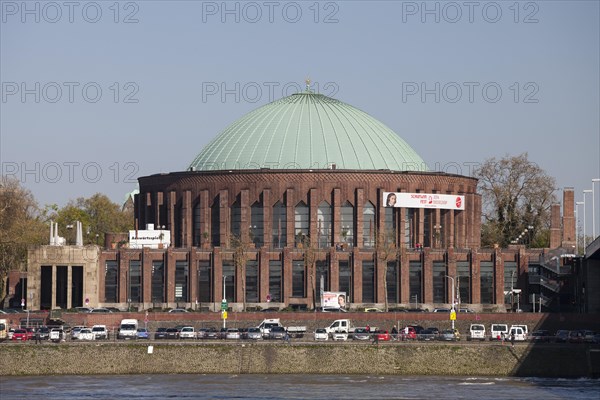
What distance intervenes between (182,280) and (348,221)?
2113 cm

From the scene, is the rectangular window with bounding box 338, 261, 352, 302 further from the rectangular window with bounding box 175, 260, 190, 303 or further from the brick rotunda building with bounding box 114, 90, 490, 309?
the rectangular window with bounding box 175, 260, 190, 303

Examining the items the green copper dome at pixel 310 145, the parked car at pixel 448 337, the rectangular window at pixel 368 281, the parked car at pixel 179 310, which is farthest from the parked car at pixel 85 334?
the green copper dome at pixel 310 145

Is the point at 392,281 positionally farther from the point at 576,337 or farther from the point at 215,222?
the point at 576,337

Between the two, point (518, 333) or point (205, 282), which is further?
point (205, 282)

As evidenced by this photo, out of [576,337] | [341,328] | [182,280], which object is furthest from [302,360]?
[182,280]

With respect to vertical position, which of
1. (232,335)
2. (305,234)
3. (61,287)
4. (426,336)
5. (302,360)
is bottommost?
(302,360)

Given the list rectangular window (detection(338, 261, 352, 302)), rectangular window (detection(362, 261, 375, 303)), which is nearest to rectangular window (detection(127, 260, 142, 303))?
rectangular window (detection(338, 261, 352, 302))

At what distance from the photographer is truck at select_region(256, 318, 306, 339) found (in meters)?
132

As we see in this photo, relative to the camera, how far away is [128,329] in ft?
438

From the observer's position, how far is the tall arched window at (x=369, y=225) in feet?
591

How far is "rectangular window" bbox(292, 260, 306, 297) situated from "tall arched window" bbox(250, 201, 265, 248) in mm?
9218

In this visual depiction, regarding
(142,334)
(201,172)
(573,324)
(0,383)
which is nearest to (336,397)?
(0,383)

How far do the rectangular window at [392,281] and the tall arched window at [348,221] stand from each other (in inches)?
374

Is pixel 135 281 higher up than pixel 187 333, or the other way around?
pixel 135 281
